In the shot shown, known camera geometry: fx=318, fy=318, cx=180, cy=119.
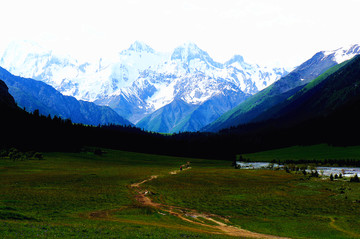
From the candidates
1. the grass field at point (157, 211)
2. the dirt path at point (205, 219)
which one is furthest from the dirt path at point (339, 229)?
the dirt path at point (205, 219)

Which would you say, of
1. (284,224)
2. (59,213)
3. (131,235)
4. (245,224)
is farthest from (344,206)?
(59,213)

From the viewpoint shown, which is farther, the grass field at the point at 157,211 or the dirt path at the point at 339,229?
the dirt path at the point at 339,229

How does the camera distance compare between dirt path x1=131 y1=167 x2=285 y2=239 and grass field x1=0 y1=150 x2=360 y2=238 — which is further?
dirt path x1=131 y1=167 x2=285 y2=239

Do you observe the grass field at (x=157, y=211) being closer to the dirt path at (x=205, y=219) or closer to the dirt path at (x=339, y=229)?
the dirt path at (x=339, y=229)

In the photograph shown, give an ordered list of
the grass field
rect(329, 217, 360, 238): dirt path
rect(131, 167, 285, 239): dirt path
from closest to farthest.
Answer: the grass field < rect(329, 217, 360, 238): dirt path < rect(131, 167, 285, 239): dirt path

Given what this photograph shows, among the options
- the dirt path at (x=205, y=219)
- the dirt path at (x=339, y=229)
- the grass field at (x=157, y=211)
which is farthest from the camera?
the dirt path at (x=205, y=219)

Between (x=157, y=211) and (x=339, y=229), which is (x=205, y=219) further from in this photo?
(x=339, y=229)

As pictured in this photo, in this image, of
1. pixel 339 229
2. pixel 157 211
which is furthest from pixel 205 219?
pixel 339 229

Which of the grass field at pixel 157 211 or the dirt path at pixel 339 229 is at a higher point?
the grass field at pixel 157 211

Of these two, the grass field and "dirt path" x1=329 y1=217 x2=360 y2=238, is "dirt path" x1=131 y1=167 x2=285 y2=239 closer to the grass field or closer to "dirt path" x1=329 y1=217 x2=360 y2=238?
the grass field

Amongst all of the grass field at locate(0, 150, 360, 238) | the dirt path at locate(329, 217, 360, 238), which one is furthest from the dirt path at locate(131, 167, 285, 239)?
the dirt path at locate(329, 217, 360, 238)

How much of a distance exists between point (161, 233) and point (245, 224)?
1641 centimetres

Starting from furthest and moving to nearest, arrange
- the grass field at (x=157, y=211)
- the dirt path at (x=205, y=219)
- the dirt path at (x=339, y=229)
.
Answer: the dirt path at (x=205, y=219) < the dirt path at (x=339, y=229) < the grass field at (x=157, y=211)

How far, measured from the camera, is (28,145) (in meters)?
180
